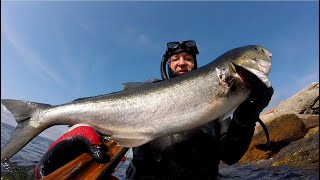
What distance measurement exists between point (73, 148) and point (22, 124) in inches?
33.5

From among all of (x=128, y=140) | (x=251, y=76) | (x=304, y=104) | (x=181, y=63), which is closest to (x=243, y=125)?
(x=251, y=76)

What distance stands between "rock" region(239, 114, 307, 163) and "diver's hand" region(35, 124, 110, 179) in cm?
1557

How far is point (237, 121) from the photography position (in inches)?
195

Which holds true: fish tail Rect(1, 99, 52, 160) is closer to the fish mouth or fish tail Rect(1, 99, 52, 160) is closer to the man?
the man

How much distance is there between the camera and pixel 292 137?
729 inches

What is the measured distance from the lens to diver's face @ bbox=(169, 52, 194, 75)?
6.11 metres

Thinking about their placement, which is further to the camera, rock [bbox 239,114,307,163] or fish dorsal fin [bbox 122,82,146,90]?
rock [bbox 239,114,307,163]

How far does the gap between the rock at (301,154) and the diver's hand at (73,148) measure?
11.6m

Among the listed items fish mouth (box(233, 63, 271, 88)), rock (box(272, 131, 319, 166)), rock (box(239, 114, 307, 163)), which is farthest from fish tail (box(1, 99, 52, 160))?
rock (box(239, 114, 307, 163))

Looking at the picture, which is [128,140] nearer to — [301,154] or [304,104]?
[301,154]

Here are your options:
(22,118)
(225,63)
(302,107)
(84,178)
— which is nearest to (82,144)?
(84,178)

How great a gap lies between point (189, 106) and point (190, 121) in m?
0.21

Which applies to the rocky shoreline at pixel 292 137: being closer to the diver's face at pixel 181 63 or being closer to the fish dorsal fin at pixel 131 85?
the diver's face at pixel 181 63

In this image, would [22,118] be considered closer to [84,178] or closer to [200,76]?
[84,178]
